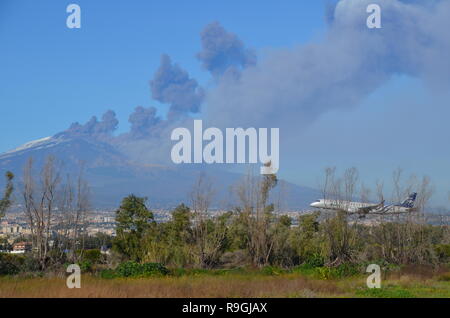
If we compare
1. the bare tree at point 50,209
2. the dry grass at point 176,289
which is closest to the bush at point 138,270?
the dry grass at point 176,289

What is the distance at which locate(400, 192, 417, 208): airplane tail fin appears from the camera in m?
28.1

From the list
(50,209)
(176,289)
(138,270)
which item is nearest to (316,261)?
(138,270)

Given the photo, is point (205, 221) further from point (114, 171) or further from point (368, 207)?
point (114, 171)

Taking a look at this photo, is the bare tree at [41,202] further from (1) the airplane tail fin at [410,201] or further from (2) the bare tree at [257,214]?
(1) the airplane tail fin at [410,201]

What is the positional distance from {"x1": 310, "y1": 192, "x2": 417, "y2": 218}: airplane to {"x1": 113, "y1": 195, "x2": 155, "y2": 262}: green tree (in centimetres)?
947

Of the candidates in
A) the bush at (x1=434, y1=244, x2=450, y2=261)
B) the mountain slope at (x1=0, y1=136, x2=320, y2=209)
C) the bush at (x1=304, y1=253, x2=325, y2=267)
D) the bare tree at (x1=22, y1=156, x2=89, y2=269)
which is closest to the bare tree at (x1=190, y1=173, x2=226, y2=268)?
the bush at (x1=304, y1=253, x2=325, y2=267)

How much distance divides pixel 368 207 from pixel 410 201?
3.68 meters

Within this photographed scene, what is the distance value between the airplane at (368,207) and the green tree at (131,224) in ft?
31.1

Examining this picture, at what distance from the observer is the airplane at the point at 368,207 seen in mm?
24750

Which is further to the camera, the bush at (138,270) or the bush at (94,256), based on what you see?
the bush at (94,256)

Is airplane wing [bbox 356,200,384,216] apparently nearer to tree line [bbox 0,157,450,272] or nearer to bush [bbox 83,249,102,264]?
tree line [bbox 0,157,450,272]

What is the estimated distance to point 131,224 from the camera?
88.7 ft
